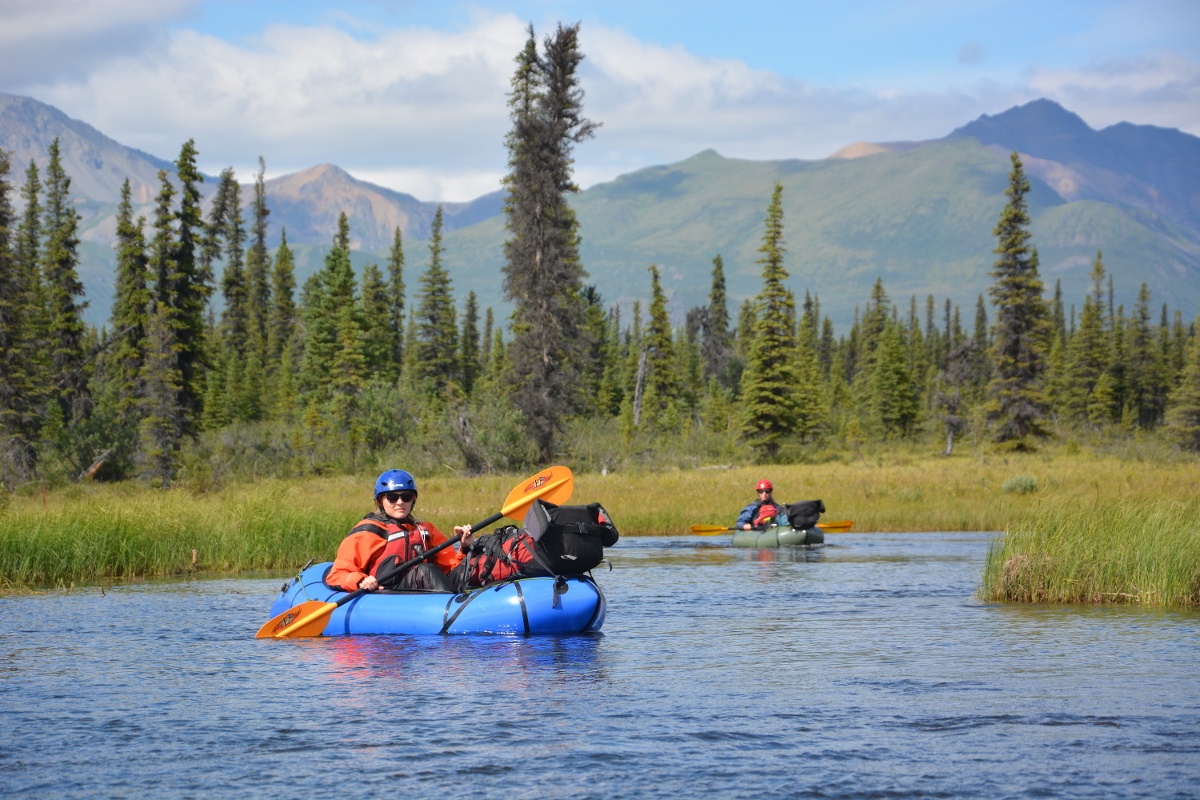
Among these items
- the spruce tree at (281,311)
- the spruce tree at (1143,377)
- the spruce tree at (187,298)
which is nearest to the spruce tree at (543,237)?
the spruce tree at (187,298)

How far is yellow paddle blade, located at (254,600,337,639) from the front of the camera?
12.9 meters

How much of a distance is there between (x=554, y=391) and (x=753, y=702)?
36.6m

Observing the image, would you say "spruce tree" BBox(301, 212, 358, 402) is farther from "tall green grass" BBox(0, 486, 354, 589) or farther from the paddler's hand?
the paddler's hand

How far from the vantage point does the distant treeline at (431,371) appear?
4347 centimetres

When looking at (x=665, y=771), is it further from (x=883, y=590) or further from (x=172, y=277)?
(x=172, y=277)

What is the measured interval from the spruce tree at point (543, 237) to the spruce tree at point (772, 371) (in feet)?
39.8

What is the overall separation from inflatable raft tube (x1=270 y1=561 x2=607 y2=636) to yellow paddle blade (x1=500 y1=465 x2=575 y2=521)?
0.92 meters

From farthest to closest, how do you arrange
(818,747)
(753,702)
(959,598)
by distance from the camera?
(959,598) → (753,702) → (818,747)

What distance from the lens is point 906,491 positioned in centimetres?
3419

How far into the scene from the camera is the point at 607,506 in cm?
3189

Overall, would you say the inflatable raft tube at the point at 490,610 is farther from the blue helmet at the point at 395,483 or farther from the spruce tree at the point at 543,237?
the spruce tree at the point at 543,237

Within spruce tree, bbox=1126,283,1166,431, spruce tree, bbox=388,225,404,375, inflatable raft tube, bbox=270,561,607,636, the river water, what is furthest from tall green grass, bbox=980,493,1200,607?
spruce tree, bbox=1126,283,1166,431

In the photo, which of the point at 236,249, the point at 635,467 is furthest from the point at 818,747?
the point at 236,249

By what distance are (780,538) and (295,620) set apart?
14.7m
